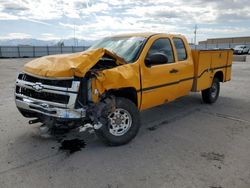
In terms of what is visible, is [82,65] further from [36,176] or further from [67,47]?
[67,47]

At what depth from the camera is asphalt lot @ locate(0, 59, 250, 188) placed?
330 cm

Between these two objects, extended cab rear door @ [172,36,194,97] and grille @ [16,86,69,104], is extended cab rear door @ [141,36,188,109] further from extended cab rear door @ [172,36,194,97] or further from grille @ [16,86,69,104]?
grille @ [16,86,69,104]

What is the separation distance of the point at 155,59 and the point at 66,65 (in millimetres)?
1705

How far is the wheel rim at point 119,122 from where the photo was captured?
4305 millimetres

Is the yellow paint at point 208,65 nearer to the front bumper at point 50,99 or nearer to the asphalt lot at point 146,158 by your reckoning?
the asphalt lot at point 146,158

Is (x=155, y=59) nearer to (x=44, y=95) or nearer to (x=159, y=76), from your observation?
(x=159, y=76)

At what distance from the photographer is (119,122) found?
4.41m

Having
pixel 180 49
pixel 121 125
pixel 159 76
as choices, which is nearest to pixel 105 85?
pixel 121 125

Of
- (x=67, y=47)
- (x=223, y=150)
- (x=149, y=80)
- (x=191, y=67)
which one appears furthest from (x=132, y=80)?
(x=67, y=47)

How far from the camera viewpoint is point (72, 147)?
4.32 meters

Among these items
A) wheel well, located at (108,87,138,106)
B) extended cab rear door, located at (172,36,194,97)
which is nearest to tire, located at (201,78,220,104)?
extended cab rear door, located at (172,36,194,97)

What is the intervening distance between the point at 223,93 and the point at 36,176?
25.3 ft

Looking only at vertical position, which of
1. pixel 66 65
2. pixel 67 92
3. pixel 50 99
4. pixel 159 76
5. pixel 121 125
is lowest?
pixel 121 125

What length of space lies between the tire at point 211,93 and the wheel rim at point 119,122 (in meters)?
3.75
